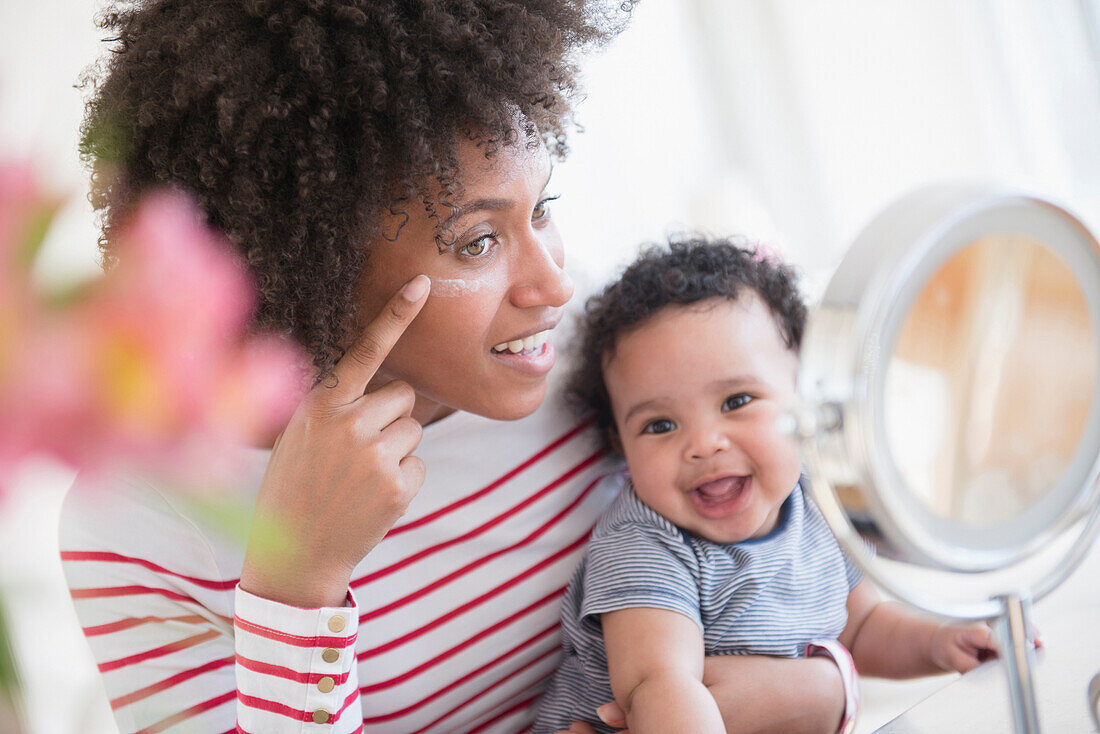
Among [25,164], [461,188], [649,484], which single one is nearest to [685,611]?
[649,484]

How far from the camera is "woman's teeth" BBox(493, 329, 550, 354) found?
106 centimetres

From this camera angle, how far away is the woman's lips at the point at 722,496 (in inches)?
42.1

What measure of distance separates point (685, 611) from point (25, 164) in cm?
82

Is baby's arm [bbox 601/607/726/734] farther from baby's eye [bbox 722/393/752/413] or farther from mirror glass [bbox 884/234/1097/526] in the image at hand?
mirror glass [bbox 884/234/1097/526]

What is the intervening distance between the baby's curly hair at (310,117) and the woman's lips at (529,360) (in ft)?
0.56

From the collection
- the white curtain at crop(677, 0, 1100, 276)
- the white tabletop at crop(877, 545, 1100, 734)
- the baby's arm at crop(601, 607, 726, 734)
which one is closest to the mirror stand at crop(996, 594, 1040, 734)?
the white tabletop at crop(877, 545, 1100, 734)

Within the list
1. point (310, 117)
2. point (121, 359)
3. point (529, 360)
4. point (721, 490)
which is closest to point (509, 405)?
point (529, 360)

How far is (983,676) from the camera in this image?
0.84 meters

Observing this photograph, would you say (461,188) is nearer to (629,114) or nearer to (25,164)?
(25,164)

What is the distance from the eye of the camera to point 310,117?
87 cm

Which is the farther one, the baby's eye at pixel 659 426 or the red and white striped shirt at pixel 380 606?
the baby's eye at pixel 659 426

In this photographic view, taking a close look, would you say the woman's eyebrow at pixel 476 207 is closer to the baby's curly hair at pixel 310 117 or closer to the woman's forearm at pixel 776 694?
the baby's curly hair at pixel 310 117

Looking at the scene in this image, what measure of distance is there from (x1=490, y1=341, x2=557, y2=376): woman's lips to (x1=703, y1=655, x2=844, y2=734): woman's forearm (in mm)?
376

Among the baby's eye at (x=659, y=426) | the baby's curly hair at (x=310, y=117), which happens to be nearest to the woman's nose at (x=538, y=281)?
the baby's curly hair at (x=310, y=117)
